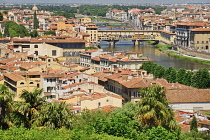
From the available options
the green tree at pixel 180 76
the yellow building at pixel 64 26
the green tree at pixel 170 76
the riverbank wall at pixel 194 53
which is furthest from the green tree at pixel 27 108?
the yellow building at pixel 64 26

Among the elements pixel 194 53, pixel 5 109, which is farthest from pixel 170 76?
pixel 194 53

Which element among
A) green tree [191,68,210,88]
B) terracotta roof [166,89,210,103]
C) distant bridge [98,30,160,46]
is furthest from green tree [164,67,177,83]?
distant bridge [98,30,160,46]

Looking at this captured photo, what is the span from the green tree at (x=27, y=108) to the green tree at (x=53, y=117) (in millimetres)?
167

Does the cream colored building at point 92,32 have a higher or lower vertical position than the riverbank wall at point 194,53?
higher

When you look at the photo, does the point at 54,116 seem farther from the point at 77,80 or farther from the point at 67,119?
the point at 77,80

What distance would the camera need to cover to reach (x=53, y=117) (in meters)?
10.4

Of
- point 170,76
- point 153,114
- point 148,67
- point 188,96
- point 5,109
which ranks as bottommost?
point 170,76

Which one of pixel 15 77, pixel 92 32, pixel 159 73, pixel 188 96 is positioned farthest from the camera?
pixel 92 32

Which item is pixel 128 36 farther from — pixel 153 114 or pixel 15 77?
pixel 153 114

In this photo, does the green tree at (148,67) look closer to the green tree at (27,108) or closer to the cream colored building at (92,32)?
the green tree at (27,108)

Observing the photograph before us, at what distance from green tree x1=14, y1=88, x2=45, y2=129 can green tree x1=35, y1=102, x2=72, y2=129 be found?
0.17 m

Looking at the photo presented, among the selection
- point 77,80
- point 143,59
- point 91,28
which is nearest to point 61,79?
point 77,80

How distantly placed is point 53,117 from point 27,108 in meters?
0.53

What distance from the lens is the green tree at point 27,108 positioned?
1034 cm
